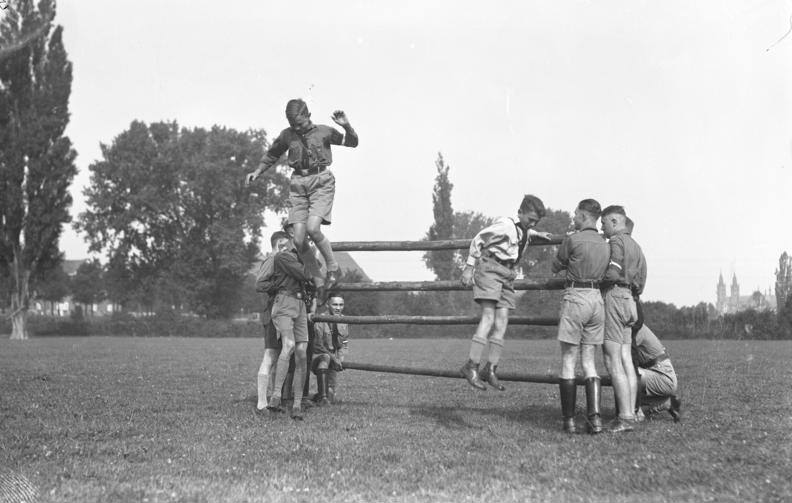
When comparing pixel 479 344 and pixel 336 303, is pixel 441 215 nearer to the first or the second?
pixel 336 303

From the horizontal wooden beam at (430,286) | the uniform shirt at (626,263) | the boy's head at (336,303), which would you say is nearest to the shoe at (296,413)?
the horizontal wooden beam at (430,286)

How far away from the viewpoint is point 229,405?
9.31 meters

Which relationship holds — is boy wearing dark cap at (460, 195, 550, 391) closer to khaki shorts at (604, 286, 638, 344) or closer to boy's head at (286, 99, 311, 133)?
khaki shorts at (604, 286, 638, 344)

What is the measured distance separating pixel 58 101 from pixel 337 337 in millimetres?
38458

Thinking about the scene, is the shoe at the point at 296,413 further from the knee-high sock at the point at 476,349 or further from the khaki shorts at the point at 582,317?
the khaki shorts at the point at 582,317

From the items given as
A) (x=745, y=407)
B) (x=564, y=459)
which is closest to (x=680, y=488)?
(x=564, y=459)

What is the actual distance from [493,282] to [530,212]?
84cm

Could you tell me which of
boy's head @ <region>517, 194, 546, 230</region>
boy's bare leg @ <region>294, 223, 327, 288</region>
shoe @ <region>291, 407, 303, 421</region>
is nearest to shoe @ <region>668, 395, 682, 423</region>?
boy's head @ <region>517, 194, 546, 230</region>

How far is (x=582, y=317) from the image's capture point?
707 cm

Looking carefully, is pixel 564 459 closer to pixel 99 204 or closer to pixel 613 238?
pixel 613 238

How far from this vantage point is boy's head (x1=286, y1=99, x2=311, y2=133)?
8.24 metres

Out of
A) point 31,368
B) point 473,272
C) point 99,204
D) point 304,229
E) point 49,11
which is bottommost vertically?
point 31,368

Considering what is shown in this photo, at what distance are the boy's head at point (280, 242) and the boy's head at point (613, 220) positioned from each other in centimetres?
373

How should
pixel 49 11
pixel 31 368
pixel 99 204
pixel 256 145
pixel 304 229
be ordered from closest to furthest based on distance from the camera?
pixel 304 229 → pixel 31 368 → pixel 49 11 → pixel 99 204 → pixel 256 145
